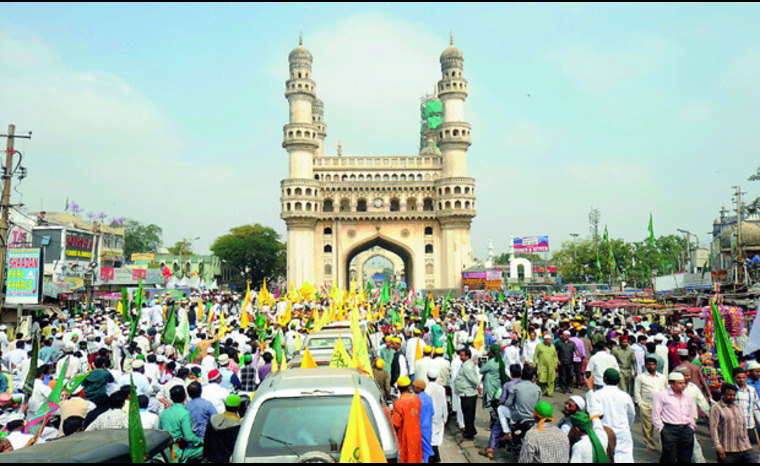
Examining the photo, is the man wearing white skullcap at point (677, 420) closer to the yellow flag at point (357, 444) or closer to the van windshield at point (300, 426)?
the van windshield at point (300, 426)

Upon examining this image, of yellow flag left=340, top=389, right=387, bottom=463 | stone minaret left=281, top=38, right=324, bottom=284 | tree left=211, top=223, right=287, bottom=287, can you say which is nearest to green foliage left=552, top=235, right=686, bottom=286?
stone minaret left=281, top=38, right=324, bottom=284

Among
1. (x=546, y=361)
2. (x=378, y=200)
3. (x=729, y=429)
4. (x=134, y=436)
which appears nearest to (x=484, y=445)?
(x=546, y=361)

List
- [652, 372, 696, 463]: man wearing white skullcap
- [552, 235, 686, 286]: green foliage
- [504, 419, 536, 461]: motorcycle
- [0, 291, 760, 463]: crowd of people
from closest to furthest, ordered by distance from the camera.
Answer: [0, 291, 760, 463]: crowd of people < [652, 372, 696, 463]: man wearing white skullcap < [504, 419, 536, 461]: motorcycle < [552, 235, 686, 286]: green foliage

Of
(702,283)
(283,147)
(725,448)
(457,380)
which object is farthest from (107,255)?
(725,448)

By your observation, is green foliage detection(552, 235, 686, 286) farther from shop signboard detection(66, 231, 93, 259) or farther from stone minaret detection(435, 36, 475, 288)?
shop signboard detection(66, 231, 93, 259)

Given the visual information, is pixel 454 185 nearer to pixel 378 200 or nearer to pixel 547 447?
pixel 378 200

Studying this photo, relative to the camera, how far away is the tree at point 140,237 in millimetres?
78250

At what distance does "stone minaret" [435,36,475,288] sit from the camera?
49719mm

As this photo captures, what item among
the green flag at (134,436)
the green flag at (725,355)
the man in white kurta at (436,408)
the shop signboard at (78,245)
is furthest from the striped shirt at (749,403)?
the shop signboard at (78,245)

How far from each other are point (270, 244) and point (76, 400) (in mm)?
61543

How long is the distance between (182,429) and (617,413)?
4.32 m

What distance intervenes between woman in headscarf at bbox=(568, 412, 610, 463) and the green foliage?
46647 millimetres

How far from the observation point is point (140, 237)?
3157 inches

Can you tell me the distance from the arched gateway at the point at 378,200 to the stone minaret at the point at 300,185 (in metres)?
0.08
